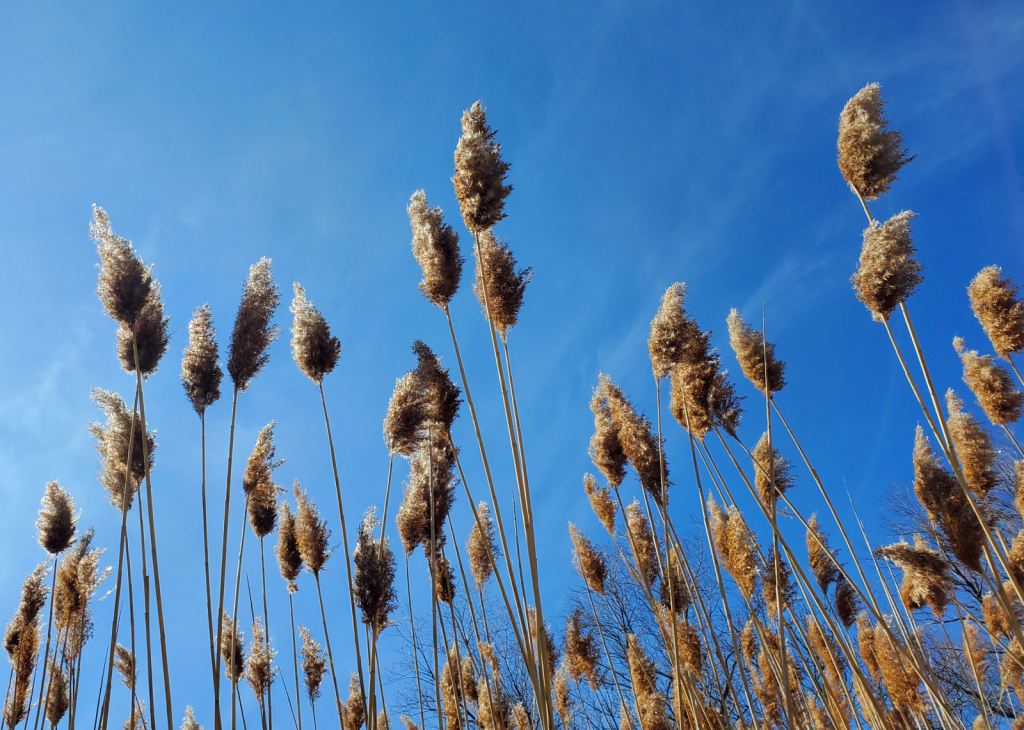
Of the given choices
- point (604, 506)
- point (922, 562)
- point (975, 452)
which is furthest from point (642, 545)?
point (975, 452)

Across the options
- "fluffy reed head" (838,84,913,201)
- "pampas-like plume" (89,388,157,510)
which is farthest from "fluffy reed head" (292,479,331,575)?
"fluffy reed head" (838,84,913,201)

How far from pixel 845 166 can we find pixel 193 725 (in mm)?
6795

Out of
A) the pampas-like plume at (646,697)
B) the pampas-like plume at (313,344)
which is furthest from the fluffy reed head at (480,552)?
the pampas-like plume at (313,344)

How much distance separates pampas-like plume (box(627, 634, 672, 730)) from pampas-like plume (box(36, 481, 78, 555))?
4397 millimetres

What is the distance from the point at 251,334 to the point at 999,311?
6.11 m

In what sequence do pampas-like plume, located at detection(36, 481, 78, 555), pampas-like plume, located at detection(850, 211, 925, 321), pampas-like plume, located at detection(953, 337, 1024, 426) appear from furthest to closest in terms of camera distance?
1. pampas-like plume, located at detection(953, 337, 1024, 426)
2. pampas-like plume, located at detection(36, 481, 78, 555)
3. pampas-like plume, located at detection(850, 211, 925, 321)

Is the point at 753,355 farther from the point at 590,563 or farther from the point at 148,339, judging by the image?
the point at 148,339

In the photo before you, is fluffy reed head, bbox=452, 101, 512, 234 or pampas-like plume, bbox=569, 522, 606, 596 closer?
fluffy reed head, bbox=452, 101, 512, 234

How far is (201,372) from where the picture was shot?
351 centimetres

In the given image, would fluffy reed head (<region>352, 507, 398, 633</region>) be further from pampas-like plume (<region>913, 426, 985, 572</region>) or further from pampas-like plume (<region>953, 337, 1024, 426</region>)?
pampas-like plume (<region>953, 337, 1024, 426</region>)

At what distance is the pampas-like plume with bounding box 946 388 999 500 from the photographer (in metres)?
4.41

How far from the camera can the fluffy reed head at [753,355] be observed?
13.1 ft

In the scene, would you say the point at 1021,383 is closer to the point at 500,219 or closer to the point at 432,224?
the point at 500,219

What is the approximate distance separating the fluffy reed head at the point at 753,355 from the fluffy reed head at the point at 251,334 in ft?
10.2
